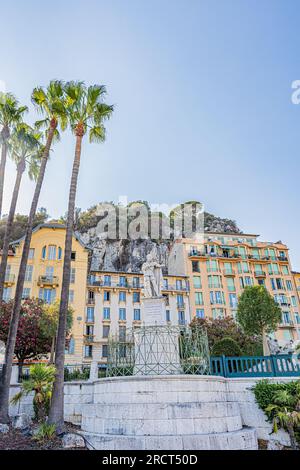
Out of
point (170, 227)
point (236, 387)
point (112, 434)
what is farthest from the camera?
point (170, 227)

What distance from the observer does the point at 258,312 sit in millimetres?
24859

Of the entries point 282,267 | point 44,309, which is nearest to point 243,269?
point 282,267

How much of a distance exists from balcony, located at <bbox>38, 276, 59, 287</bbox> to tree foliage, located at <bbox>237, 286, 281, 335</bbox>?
69.1ft

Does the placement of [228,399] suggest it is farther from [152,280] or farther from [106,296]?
[106,296]

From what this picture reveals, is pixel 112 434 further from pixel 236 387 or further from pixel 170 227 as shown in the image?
pixel 170 227

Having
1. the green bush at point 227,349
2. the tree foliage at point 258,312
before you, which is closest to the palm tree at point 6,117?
the green bush at point 227,349

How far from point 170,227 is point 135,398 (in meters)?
64.2

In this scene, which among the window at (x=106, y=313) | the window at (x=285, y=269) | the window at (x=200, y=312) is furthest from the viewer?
A: the window at (x=285, y=269)

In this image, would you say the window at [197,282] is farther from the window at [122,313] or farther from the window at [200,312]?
the window at [122,313]

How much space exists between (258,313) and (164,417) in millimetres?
17222

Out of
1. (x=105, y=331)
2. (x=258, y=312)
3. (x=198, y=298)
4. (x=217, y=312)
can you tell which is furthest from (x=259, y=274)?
(x=258, y=312)

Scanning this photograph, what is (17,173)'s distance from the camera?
1819 centimetres

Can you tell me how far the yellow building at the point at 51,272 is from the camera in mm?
34969

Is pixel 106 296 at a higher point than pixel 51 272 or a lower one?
lower
